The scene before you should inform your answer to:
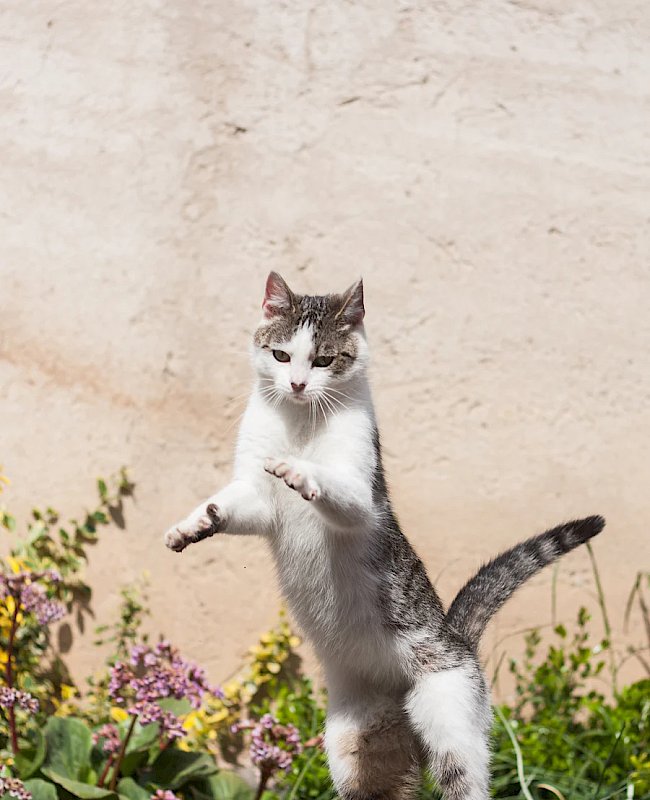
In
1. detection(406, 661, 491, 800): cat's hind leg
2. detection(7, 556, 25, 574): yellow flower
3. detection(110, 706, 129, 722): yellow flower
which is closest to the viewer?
detection(406, 661, 491, 800): cat's hind leg

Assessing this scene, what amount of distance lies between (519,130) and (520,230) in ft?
1.34

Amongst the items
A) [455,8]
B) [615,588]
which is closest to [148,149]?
[455,8]

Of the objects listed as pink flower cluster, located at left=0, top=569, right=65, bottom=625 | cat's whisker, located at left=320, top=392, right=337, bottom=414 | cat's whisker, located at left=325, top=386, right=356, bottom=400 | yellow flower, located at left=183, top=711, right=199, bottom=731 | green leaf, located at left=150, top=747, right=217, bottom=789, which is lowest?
green leaf, located at left=150, top=747, right=217, bottom=789

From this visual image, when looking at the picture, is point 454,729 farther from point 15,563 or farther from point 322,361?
point 15,563

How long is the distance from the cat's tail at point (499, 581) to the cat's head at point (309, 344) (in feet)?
2.41

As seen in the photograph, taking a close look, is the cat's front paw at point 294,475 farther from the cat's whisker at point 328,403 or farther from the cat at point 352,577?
the cat's whisker at point 328,403

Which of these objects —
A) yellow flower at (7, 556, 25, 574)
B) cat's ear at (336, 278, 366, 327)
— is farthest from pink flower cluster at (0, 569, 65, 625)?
cat's ear at (336, 278, 366, 327)

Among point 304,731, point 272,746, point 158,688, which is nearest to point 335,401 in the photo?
point 158,688

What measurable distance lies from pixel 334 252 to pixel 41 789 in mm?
2208

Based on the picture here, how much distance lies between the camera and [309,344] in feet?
7.39

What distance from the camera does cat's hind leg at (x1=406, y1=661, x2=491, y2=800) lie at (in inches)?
86.4

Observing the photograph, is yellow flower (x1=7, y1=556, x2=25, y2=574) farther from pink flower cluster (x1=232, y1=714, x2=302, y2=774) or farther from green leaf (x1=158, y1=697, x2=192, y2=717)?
pink flower cluster (x1=232, y1=714, x2=302, y2=774)

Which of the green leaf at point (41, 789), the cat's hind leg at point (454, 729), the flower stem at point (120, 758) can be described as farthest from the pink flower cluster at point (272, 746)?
the green leaf at point (41, 789)

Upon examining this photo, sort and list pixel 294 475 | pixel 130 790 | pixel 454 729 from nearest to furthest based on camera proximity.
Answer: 1. pixel 294 475
2. pixel 454 729
3. pixel 130 790
